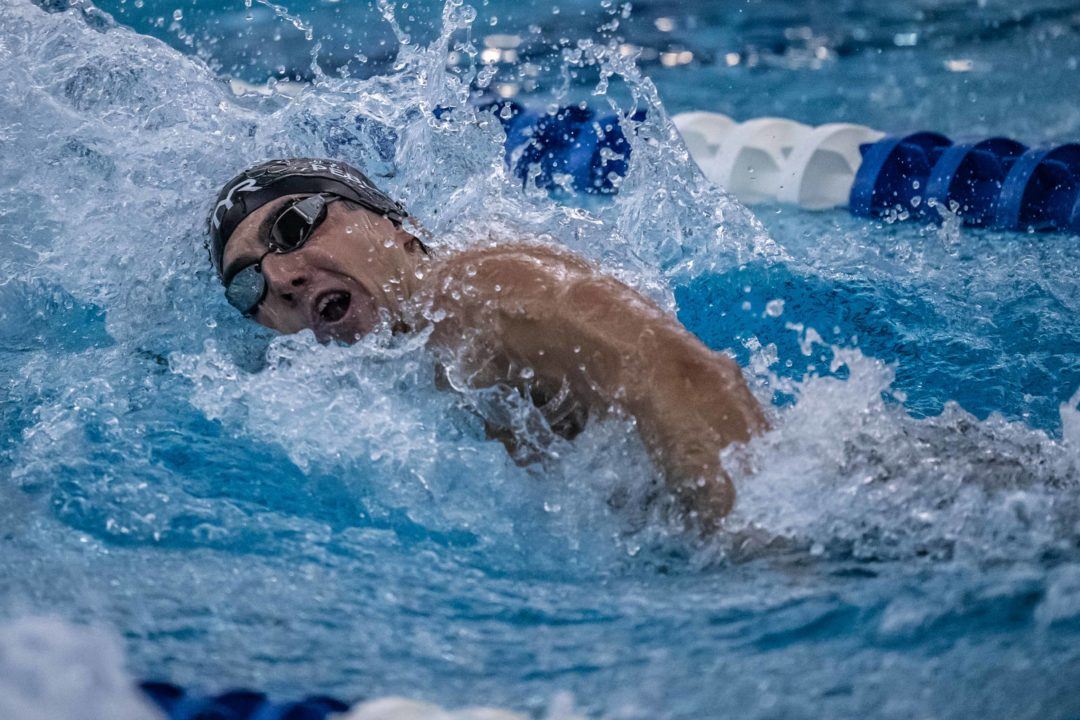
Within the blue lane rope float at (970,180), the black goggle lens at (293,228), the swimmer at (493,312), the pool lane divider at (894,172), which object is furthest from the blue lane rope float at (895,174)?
the black goggle lens at (293,228)

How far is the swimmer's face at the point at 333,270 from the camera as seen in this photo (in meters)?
2.11

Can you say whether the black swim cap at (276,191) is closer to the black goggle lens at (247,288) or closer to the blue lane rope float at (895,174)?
the black goggle lens at (247,288)

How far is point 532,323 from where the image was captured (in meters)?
1.79

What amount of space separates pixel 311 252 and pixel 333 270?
0.06 m

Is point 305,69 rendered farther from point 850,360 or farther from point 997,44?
point 850,360

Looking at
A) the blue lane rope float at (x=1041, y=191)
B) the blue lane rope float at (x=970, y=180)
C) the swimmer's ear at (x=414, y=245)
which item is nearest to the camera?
the swimmer's ear at (x=414, y=245)

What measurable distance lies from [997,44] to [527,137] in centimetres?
→ 350

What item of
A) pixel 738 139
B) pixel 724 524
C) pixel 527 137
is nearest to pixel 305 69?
pixel 527 137

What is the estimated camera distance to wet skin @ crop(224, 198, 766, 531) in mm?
1653

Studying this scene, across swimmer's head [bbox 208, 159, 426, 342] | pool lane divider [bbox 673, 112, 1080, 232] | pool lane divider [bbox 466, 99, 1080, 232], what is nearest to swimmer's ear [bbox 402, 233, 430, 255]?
swimmer's head [bbox 208, 159, 426, 342]

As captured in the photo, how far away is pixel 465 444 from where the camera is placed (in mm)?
2014

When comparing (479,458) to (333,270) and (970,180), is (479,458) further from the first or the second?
(970,180)

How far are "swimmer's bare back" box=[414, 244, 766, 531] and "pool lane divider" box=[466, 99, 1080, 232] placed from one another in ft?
6.42

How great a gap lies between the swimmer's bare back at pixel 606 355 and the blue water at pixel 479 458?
59 millimetres
